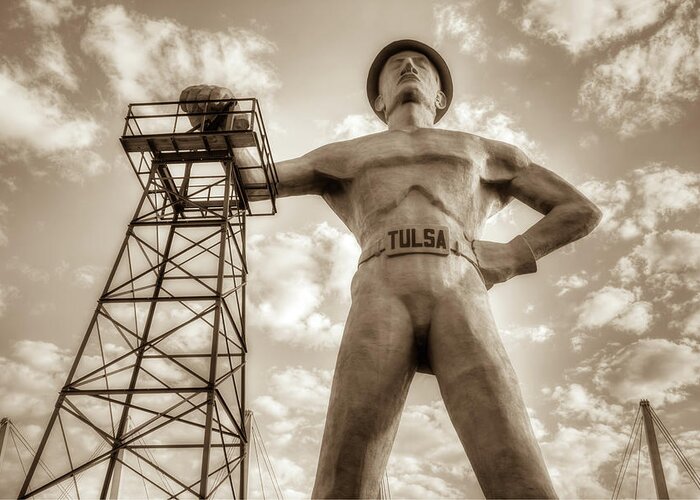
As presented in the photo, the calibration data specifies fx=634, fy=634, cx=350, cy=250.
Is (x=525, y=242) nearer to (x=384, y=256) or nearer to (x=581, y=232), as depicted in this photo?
(x=581, y=232)

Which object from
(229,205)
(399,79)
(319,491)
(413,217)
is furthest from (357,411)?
(229,205)

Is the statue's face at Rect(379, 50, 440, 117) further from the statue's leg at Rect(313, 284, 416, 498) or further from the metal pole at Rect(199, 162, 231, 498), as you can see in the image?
the metal pole at Rect(199, 162, 231, 498)

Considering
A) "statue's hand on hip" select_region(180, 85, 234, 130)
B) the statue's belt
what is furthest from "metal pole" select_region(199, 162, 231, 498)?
the statue's belt

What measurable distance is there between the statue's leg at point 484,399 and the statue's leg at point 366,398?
0.27 metres

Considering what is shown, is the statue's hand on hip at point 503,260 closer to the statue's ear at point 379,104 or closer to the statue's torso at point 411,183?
the statue's torso at point 411,183

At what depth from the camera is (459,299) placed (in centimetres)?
423

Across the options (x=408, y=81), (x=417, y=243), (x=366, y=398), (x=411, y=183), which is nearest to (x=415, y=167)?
(x=411, y=183)

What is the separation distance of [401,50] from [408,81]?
626 mm

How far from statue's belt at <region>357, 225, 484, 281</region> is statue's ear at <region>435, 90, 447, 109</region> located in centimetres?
236

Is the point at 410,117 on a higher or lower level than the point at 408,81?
lower

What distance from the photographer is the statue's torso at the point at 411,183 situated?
481cm

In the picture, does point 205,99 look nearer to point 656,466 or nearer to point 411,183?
point 411,183

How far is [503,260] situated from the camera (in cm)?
480

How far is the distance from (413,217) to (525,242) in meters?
0.93
